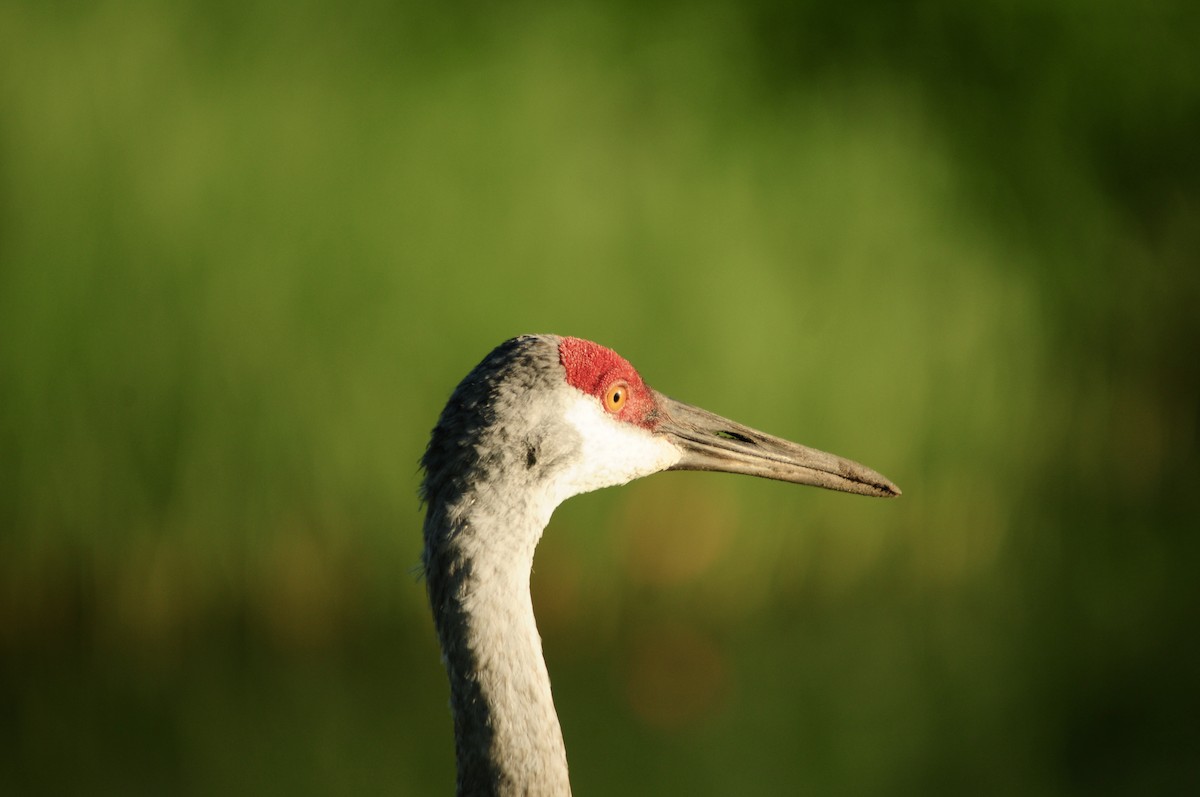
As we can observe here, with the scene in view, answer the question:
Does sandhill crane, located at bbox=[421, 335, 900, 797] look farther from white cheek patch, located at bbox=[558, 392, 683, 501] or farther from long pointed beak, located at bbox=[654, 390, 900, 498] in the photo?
long pointed beak, located at bbox=[654, 390, 900, 498]

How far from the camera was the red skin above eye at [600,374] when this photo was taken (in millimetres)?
2328

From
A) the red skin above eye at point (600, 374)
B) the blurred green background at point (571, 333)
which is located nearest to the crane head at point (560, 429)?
the red skin above eye at point (600, 374)

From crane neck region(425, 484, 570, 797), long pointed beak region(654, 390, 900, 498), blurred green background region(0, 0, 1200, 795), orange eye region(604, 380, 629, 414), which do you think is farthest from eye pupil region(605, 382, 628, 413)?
blurred green background region(0, 0, 1200, 795)

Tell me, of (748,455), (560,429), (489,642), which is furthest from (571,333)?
(489,642)

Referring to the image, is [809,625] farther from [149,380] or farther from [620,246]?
[149,380]

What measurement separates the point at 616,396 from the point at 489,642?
475 millimetres

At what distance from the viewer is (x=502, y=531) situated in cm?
223

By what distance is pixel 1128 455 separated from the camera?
6316mm

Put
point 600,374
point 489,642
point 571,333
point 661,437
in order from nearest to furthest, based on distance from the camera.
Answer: point 489,642, point 600,374, point 661,437, point 571,333

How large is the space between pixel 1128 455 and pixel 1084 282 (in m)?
0.83

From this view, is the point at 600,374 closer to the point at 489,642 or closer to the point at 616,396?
the point at 616,396

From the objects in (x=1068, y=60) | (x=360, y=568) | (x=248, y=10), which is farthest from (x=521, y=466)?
(x=1068, y=60)

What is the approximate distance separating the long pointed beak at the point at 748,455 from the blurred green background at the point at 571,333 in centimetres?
224

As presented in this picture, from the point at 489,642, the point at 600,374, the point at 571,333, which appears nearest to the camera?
the point at 489,642
